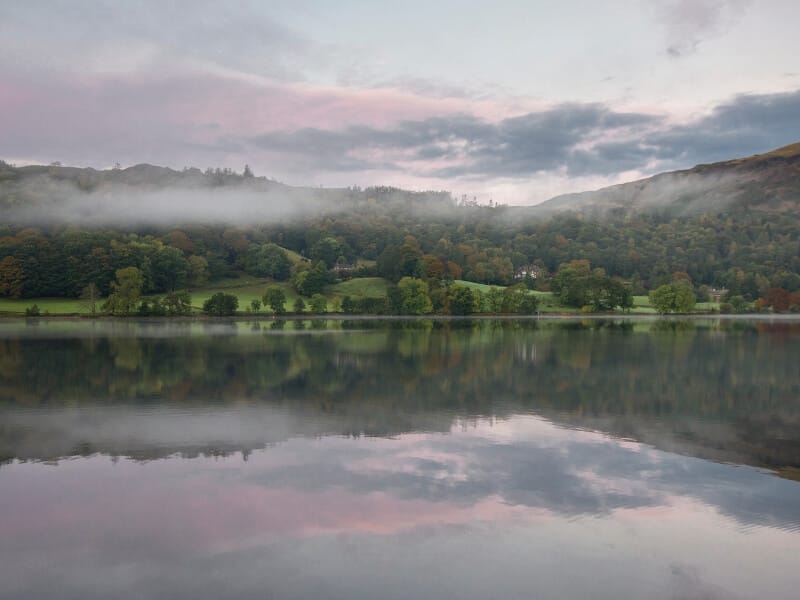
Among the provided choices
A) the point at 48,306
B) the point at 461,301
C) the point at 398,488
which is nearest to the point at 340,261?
the point at 461,301

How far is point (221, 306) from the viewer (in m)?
104

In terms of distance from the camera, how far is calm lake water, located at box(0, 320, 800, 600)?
9.44 meters

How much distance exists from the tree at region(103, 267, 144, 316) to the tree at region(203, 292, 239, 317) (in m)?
11.1

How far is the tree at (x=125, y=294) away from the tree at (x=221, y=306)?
11088 mm

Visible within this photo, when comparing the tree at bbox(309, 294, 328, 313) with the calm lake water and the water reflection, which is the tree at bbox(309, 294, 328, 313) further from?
the calm lake water

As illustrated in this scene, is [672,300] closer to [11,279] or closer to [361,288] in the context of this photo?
[361,288]

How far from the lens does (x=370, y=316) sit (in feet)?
373

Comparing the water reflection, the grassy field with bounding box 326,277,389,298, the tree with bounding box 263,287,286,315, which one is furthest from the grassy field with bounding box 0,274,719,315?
the water reflection

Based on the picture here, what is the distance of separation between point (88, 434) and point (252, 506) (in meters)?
8.00

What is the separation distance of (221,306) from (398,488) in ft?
313

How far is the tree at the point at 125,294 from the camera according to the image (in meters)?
101

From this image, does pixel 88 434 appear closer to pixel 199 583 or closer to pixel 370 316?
pixel 199 583

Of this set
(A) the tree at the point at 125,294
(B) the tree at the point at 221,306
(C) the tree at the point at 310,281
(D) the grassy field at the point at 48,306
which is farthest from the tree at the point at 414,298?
(D) the grassy field at the point at 48,306

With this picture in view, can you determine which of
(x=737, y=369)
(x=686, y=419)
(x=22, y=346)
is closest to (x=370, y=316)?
(x=22, y=346)
